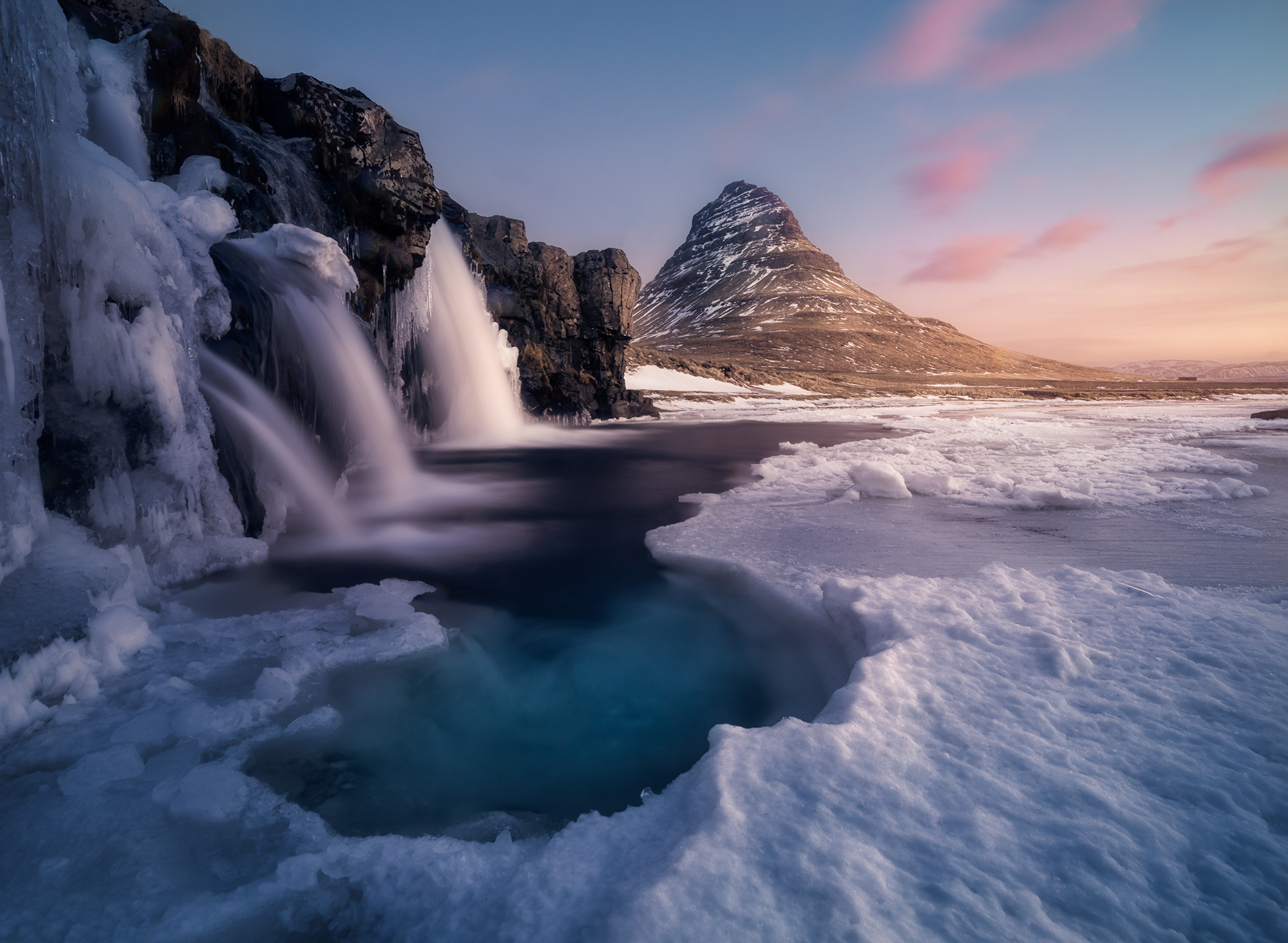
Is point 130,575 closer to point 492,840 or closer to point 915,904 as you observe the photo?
point 492,840

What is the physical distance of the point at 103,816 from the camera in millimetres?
2166

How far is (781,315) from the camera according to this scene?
117 metres

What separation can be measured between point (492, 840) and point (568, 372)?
24.2 meters

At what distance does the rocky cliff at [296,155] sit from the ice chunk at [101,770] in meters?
5.40

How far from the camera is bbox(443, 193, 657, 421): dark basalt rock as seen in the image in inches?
890

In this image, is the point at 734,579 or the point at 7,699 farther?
the point at 734,579

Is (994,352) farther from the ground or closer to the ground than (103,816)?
farther from the ground

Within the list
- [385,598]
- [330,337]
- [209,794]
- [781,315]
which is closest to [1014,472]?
[385,598]

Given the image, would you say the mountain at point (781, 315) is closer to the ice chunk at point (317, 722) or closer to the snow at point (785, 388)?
the snow at point (785, 388)

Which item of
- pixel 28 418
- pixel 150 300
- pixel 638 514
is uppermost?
pixel 150 300

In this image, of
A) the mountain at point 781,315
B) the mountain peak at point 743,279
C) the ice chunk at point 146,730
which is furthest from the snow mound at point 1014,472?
the mountain peak at point 743,279

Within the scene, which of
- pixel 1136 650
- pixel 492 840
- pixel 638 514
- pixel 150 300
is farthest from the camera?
pixel 638 514

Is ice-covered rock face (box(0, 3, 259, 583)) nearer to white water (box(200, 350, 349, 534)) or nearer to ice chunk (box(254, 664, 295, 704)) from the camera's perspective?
white water (box(200, 350, 349, 534))

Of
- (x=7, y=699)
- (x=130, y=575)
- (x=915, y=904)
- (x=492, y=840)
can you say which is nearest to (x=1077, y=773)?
(x=915, y=904)
